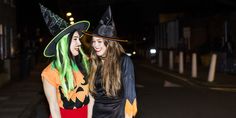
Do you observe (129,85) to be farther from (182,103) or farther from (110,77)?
(182,103)

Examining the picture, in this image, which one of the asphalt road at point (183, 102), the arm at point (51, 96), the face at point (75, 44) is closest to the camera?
the arm at point (51, 96)

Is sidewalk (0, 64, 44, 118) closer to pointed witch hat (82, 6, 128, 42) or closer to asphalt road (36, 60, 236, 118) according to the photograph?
asphalt road (36, 60, 236, 118)

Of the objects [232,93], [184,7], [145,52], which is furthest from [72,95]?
[184,7]

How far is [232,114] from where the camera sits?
37.9 feet

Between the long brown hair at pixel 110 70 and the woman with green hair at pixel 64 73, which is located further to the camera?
the long brown hair at pixel 110 70

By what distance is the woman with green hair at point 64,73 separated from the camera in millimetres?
4332

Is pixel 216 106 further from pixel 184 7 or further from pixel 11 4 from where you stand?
pixel 184 7

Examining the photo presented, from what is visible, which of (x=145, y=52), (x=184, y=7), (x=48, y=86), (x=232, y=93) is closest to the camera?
(x=48, y=86)

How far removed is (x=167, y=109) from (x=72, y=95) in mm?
8167

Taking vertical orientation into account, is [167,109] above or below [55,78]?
below

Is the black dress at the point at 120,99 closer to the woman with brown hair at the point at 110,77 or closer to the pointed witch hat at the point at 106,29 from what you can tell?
the woman with brown hair at the point at 110,77

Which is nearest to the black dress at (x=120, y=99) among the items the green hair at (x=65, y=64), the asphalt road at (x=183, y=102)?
the green hair at (x=65, y=64)

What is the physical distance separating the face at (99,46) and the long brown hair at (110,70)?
0.09ft

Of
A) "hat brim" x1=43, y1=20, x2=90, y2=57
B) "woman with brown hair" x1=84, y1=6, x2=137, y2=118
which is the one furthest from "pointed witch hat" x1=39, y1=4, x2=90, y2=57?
"woman with brown hair" x1=84, y1=6, x2=137, y2=118
